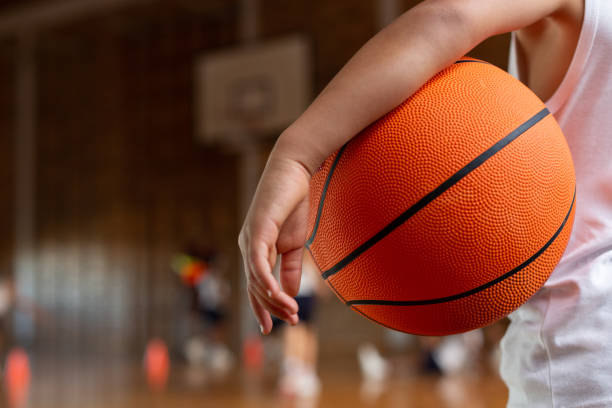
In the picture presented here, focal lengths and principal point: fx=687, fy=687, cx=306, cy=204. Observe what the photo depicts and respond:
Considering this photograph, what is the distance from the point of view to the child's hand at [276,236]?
0.58 m

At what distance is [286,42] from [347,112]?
7167mm

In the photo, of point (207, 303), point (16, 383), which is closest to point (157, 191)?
point (207, 303)

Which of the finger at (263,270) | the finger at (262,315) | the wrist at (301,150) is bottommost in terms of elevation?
the finger at (262,315)

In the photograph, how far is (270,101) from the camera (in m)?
7.52

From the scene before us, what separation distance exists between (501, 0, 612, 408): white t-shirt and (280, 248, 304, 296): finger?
0.31 m

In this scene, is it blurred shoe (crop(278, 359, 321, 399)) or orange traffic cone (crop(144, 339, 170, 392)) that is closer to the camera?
blurred shoe (crop(278, 359, 321, 399))

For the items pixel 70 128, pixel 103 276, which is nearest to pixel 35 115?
pixel 70 128

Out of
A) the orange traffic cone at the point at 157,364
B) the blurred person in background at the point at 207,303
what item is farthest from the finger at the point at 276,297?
the blurred person in background at the point at 207,303

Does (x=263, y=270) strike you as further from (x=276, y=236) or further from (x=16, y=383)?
(x=16, y=383)

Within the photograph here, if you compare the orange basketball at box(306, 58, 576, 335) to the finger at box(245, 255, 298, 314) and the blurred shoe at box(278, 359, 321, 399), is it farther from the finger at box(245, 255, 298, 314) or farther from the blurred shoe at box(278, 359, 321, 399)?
the blurred shoe at box(278, 359, 321, 399)

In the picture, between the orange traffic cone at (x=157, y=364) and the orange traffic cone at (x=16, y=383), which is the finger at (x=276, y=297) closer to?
the orange traffic cone at (x=16, y=383)

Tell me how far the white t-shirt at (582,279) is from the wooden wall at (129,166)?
7.44 m

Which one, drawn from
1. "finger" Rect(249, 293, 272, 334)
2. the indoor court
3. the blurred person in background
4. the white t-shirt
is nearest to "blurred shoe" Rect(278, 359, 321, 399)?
the indoor court

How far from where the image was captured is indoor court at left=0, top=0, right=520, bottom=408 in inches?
271
